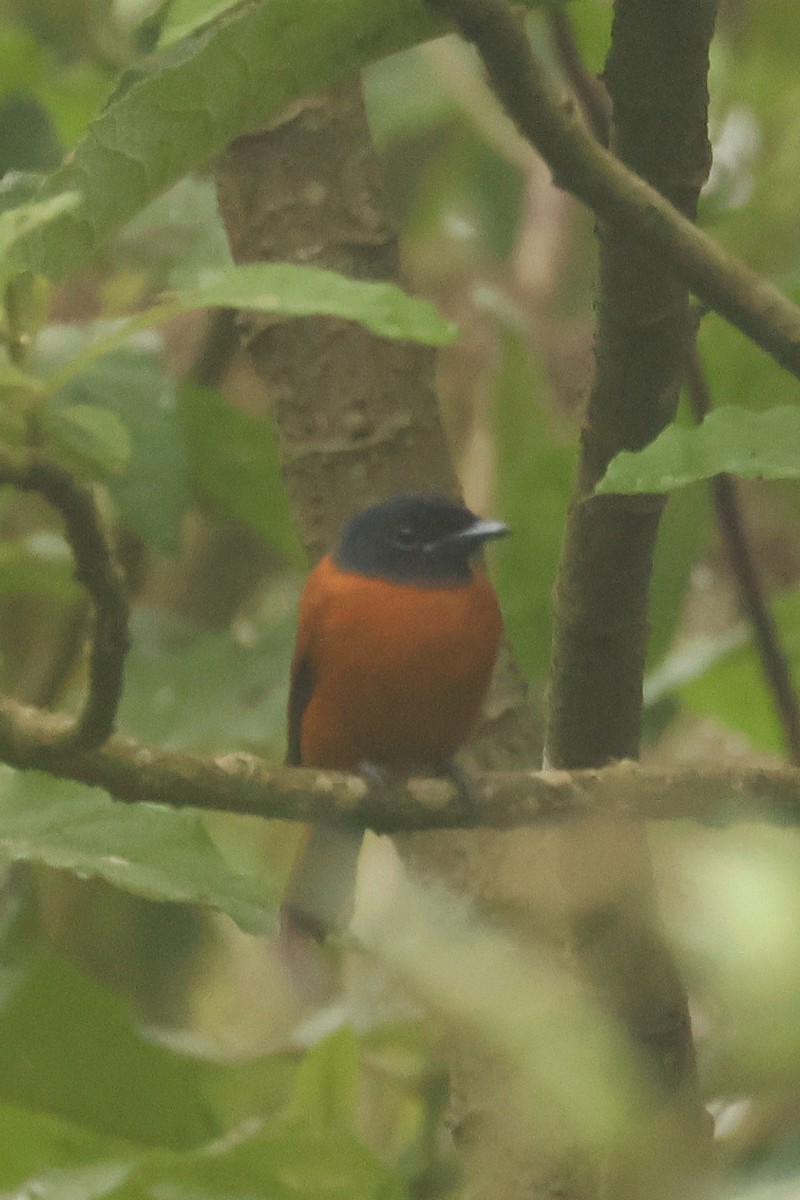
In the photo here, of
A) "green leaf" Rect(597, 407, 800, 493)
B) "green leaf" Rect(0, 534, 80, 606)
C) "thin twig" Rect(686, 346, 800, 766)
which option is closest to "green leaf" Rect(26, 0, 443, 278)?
"green leaf" Rect(597, 407, 800, 493)

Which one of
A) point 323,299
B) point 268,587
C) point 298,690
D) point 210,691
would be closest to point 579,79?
point 323,299

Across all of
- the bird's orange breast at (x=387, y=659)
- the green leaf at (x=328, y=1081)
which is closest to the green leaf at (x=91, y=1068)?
the green leaf at (x=328, y=1081)

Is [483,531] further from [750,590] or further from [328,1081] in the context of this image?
[328,1081]

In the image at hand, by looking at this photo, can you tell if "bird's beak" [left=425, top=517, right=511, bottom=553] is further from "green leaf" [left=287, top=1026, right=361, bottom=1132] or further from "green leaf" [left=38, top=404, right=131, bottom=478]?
"green leaf" [left=38, top=404, right=131, bottom=478]

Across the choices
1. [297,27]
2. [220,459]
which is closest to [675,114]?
[297,27]

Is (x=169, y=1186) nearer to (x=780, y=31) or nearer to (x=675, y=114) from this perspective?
(x=675, y=114)

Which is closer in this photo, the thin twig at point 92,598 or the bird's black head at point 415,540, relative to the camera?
the thin twig at point 92,598

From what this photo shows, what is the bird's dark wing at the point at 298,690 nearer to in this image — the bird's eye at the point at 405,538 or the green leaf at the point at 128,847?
the bird's eye at the point at 405,538
